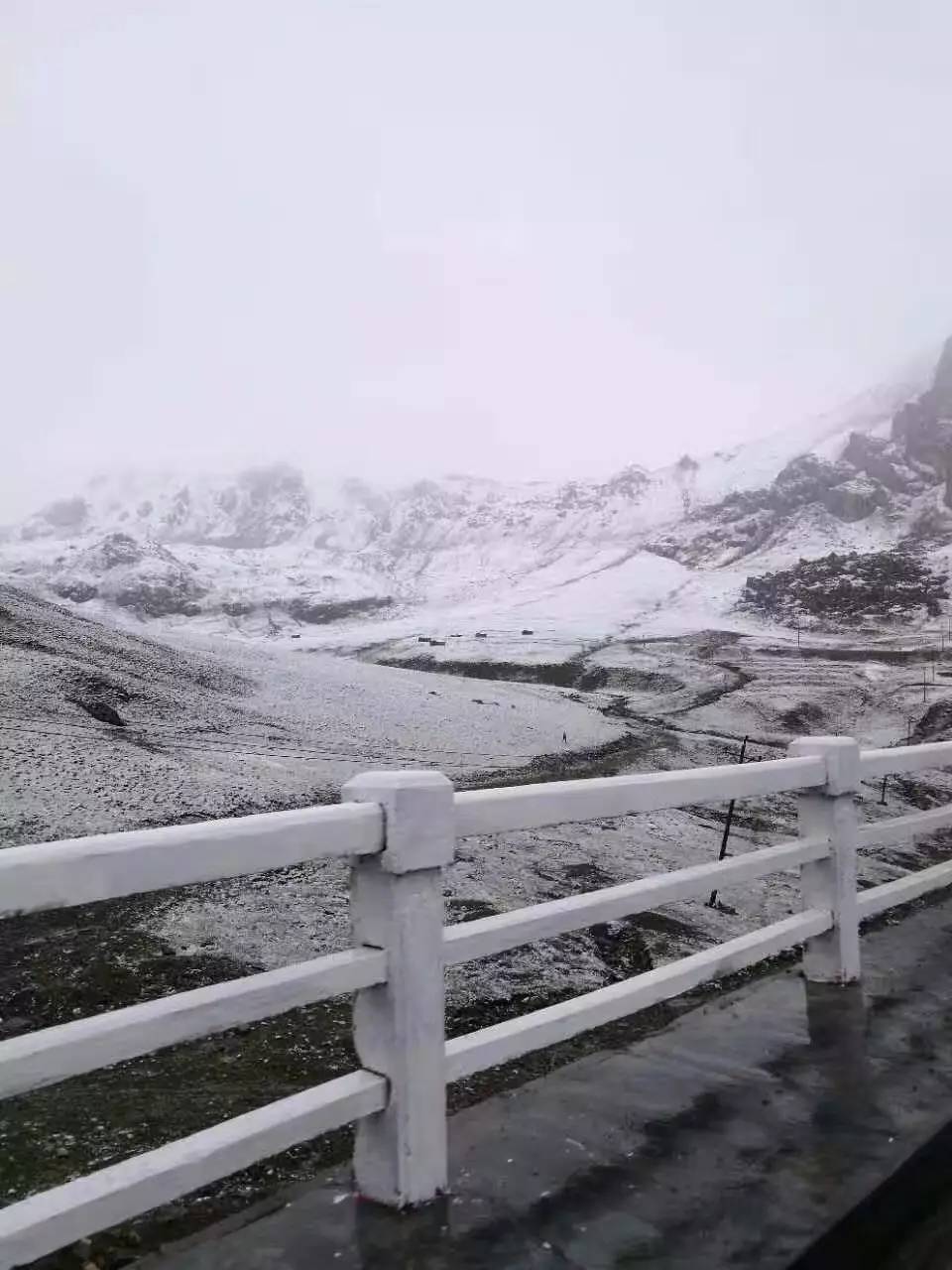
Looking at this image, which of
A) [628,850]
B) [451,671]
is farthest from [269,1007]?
[451,671]

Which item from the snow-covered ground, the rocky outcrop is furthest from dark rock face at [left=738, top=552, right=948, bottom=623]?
the rocky outcrop

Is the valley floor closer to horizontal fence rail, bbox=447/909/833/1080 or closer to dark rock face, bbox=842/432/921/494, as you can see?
horizontal fence rail, bbox=447/909/833/1080

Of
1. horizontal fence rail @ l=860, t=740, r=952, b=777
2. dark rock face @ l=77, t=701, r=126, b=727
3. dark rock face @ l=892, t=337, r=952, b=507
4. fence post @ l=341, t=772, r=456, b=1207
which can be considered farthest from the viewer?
dark rock face @ l=892, t=337, r=952, b=507

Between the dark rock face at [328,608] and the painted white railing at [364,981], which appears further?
the dark rock face at [328,608]

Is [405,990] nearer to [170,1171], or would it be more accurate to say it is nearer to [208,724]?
[170,1171]

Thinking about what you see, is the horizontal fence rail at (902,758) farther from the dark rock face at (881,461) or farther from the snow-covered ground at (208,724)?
the dark rock face at (881,461)

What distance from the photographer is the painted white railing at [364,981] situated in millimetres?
1866

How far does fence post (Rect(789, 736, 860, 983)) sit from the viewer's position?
431cm

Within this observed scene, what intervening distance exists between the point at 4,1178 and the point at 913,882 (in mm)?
4575

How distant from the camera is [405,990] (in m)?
2.44

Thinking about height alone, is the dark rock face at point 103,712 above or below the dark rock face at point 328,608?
below

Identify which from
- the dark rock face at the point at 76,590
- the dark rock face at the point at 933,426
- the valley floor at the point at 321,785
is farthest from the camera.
→ the dark rock face at the point at 933,426

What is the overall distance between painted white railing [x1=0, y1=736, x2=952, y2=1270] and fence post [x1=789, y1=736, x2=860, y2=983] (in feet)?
2.89

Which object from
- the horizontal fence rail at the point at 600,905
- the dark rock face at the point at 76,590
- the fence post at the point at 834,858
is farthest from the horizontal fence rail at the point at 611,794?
the dark rock face at the point at 76,590
